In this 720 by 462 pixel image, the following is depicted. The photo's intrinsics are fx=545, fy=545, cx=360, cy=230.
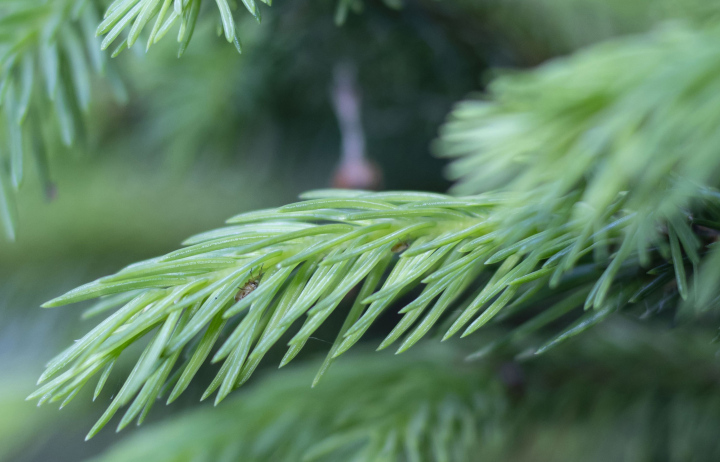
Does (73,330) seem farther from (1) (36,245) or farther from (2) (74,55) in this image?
(2) (74,55)

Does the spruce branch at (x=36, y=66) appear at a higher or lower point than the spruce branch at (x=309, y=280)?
higher

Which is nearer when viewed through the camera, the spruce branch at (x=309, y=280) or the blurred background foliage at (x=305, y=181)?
the spruce branch at (x=309, y=280)

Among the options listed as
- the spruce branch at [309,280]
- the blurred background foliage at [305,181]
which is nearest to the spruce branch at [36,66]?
the blurred background foliage at [305,181]

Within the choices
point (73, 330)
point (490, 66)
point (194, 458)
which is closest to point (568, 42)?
point (490, 66)

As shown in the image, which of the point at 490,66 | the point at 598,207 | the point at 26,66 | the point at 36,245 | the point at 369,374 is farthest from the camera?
the point at 36,245

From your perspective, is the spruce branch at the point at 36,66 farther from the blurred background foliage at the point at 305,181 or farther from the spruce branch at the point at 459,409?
the spruce branch at the point at 459,409

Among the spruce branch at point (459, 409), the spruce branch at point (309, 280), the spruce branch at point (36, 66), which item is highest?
the spruce branch at point (36, 66)
